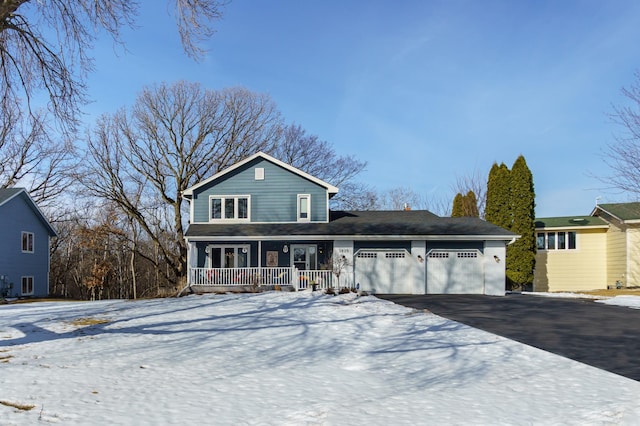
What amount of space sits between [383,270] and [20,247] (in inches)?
761

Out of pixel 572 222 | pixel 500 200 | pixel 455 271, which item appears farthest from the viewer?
pixel 572 222

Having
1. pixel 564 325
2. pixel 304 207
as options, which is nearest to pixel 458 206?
pixel 304 207

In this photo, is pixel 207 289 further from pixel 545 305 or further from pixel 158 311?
pixel 545 305

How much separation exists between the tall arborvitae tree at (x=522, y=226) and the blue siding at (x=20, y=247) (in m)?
26.1

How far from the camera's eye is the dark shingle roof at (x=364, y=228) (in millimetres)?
20453

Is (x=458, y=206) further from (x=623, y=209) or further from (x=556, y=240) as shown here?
(x=623, y=209)

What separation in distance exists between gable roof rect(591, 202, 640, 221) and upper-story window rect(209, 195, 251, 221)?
63.5ft

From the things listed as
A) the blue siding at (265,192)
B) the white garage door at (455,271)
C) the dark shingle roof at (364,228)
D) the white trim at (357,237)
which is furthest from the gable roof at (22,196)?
the white garage door at (455,271)

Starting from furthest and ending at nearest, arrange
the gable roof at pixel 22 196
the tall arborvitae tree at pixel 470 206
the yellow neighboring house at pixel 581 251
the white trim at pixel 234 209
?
the tall arborvitae tree at pixel 470 206
the yellow neighboring house at pixel 581 251
the gable roof at pixel 22 196
the white trim at pixel 234 209

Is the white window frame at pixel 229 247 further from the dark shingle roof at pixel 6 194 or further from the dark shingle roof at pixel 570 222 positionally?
the dark shingle roof at pixel 570 222

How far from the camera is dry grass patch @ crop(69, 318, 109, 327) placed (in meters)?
10.7

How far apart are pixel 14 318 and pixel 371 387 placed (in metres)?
10.1

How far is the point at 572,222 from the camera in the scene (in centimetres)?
2747

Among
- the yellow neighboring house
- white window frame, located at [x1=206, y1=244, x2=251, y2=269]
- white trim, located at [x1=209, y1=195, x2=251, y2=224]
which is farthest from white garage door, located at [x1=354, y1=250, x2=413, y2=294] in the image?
the yellow neighboring house
